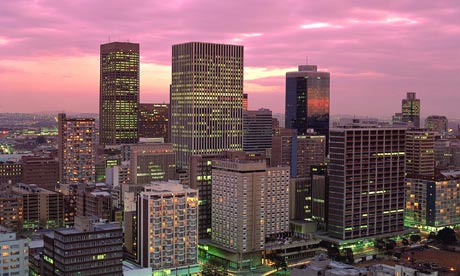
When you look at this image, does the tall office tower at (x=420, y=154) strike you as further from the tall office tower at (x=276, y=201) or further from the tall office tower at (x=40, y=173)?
the tall office tower at (x=40, y=173)

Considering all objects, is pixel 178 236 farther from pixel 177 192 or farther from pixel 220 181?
pixel 220 181

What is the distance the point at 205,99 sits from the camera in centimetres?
17862

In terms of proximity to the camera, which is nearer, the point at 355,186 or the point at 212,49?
the point at 355,186

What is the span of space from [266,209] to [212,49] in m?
65.9

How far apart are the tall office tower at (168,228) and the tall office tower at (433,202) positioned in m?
69.3

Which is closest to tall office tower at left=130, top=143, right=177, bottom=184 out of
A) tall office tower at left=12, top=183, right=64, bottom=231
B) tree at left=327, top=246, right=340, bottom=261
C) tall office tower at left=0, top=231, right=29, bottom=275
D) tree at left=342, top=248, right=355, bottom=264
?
tall office tower at left=12, top=183, right=64, bottom=231

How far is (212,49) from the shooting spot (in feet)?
592

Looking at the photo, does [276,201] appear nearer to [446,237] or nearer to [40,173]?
[446,237]

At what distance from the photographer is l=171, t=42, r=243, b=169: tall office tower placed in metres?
177

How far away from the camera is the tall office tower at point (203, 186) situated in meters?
138

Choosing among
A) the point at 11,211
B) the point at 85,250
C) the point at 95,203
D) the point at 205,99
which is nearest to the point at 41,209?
the point at 11,211

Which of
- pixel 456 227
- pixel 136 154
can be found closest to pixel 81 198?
pixel 136 154

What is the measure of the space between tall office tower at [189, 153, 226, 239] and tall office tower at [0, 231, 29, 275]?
4434 centimetres

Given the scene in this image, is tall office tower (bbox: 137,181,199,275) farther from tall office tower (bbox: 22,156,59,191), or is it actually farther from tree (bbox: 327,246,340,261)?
tall office tower (bbox: 22,156,59,191)
